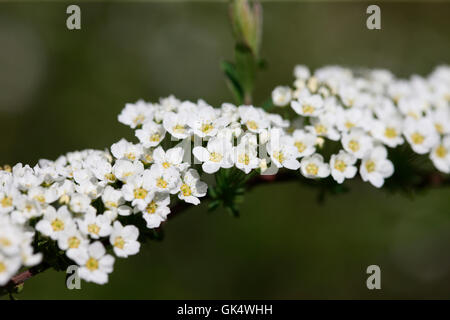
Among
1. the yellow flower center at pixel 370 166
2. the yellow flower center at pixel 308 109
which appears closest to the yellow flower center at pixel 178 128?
the yellow flower center at pixel 308 109

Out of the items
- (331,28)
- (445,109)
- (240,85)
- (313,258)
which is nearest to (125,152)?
(240,85)

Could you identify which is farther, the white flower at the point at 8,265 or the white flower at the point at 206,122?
the white flower at the point at 206,122

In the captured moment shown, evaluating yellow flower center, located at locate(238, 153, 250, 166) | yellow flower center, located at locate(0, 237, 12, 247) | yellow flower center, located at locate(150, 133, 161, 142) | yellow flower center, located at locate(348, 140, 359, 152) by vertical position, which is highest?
yellow flower center, located at locate(348, 140, 359, 152)

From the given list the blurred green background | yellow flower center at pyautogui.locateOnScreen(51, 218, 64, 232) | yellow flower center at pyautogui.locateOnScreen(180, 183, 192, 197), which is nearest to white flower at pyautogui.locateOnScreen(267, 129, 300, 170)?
yellow flower center at pyautogui.locateOnScreen(180, 183, 192, 197)

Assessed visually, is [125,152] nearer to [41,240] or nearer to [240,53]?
[41,240]

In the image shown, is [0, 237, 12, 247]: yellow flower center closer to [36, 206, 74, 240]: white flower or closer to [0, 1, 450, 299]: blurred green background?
[36, 206, 74, 240]: white flower

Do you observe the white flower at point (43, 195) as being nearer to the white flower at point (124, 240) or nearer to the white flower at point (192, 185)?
the white flower at point (124, 240)
